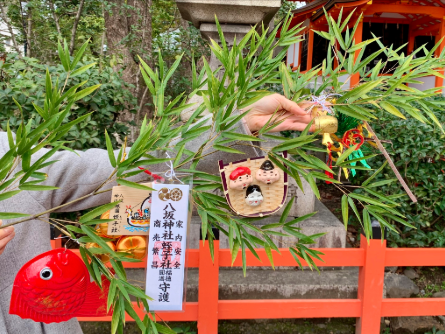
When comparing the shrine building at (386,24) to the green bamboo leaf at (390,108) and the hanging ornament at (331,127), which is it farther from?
the green bamboo leaf at (390,108)

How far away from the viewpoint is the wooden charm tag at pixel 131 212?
792 mm

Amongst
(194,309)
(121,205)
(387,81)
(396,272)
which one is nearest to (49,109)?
(121,205)

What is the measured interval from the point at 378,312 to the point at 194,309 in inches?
43.9

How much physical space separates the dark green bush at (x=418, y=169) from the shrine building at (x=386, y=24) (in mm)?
4384

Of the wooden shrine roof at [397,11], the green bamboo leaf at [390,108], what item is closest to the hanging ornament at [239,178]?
the green bamboo leaf at [390,108]

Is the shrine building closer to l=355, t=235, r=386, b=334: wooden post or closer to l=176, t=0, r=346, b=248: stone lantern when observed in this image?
l=176, t=0, r=346, b=248: stone lantern

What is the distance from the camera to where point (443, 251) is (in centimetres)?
210

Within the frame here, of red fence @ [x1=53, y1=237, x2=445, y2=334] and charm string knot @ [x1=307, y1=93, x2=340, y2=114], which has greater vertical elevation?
charm string knot @ [x1=307, y1=93, x2=340, y2=114]

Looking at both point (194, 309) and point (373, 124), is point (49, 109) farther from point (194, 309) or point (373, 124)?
point (373, 124)

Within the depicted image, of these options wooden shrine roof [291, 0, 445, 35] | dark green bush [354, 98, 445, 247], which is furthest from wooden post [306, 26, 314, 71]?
dark green bush [354, 98, 445, 247]

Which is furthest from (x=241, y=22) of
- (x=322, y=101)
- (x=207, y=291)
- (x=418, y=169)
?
(x=322, y=101)

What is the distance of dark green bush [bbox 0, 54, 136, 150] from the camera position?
2.24 m

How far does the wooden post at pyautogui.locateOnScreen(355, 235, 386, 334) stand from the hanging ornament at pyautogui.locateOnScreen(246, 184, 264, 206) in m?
1.42

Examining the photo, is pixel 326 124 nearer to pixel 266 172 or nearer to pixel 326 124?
pixel 326 124
